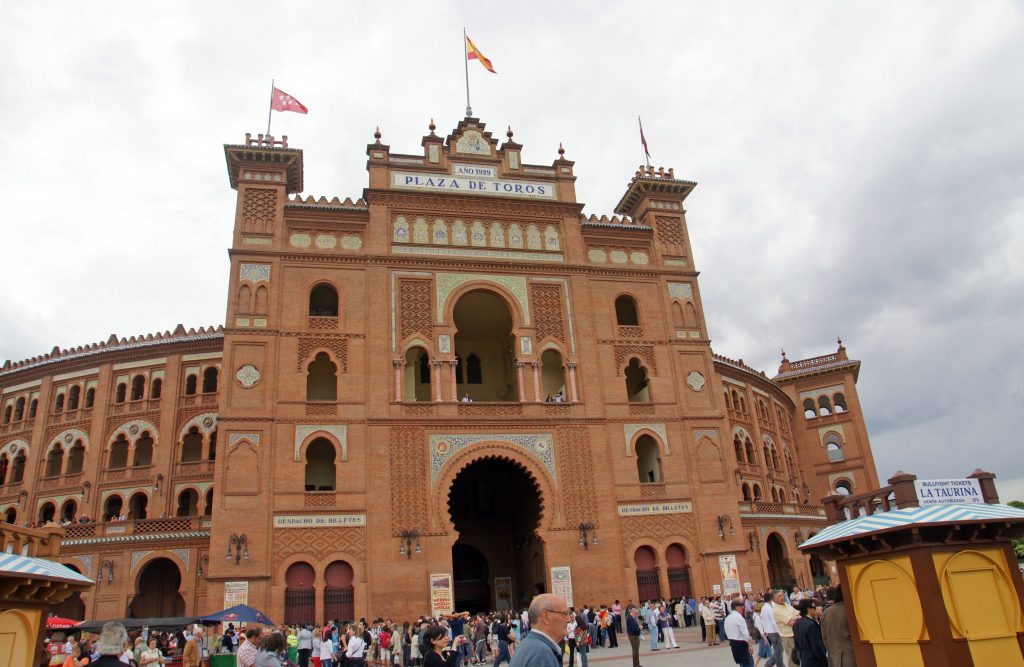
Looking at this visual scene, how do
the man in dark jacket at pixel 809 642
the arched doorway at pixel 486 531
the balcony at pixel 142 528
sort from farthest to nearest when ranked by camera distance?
the arched doorway at pixel 486 531 → the balcony at pixel 142 528 → the man in dark jacket at pixel 809 642

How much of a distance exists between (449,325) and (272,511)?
357 inches

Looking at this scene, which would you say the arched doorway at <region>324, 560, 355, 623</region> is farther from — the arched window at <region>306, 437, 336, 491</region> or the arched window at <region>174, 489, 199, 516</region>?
the arched window at <region>174, 489, 199, 516</region>

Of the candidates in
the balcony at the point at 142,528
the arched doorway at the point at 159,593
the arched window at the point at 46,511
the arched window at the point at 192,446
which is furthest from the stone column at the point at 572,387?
the arched window at the point at 46,511

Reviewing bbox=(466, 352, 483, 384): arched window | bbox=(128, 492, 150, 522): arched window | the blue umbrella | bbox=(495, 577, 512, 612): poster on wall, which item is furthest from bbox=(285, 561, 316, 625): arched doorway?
bbox=(466, 352, 483, 384): arched window

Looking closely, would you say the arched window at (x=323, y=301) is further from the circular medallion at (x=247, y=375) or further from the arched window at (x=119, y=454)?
the arched window at (x=119, y=454)

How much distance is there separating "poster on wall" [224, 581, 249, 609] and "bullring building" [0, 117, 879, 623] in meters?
0.06

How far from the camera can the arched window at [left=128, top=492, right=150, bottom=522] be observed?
31.9m

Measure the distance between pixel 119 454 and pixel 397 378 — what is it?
49.7ft

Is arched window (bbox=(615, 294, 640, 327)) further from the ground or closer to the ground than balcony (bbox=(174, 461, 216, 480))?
further from the ground

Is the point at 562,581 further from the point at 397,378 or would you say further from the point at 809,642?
the point at 809,642

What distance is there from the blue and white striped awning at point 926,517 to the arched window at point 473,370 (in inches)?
1027

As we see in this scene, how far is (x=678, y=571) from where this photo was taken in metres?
27.3

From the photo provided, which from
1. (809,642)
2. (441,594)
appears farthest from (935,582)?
(441,594)

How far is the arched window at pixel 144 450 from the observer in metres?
32.8
